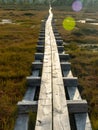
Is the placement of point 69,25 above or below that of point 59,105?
below

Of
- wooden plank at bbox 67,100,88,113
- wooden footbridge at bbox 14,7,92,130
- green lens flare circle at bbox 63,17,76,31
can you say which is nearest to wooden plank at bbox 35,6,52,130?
wooden footbridge at bbox 14,7,92,130

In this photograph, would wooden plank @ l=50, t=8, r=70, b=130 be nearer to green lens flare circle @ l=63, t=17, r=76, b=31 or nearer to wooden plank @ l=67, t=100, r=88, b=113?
wooden plank @ l=67, t=100, r=88, b=113

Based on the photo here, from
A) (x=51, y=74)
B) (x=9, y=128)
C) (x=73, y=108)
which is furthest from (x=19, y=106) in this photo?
(x=51, y=74)

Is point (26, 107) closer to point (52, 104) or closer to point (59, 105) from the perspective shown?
point (52, 104)

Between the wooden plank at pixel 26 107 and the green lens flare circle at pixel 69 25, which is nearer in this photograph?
the wooden plank at pixel 26 107

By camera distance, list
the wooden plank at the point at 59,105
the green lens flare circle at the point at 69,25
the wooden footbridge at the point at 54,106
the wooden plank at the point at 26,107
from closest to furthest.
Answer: the wooden plank at the point at 59,105, the wooden footbridge at the point at 54,106, the wooden plank at the point at 26,107, the green lens flare circle at the point at 69,25

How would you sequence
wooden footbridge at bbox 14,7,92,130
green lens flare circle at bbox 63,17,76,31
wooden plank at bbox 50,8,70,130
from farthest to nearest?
green lens flare circle at bbox 63,17,76,31 < wooden footbridge at bbox 14,7,92,130 < wooden plank at bbox 50,8,70,130

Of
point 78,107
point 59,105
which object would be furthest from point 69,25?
point 59,105

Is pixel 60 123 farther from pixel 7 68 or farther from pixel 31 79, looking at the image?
pixel 7 68

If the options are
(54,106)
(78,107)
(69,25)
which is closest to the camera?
(54,106)

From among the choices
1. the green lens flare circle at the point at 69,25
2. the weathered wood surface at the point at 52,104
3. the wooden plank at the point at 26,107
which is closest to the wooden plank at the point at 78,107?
the weathered wood surface at the point at 52,104

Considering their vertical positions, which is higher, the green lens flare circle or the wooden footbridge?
the wooden footbridge

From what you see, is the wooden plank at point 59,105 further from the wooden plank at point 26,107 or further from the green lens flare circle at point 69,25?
the green lens flare circle at point 69,25
